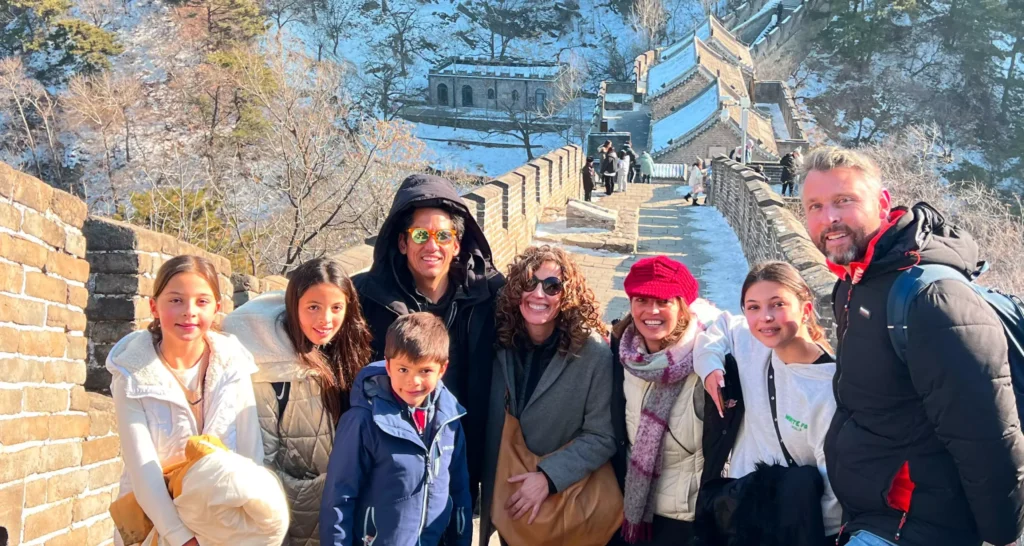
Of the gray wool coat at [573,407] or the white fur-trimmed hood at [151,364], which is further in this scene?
the gray wool coat at [573,407]

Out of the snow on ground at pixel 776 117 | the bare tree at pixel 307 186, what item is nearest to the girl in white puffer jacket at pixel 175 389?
the bare tree at pixel 307 186

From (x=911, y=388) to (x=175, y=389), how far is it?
7.17 ft

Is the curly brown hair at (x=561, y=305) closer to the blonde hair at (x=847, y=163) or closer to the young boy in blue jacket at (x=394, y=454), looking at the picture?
the young boy in blue jacket at (x=394, y=454)

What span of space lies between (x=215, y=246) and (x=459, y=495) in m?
18.5

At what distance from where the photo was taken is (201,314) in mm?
2805

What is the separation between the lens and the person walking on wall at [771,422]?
2826 mm

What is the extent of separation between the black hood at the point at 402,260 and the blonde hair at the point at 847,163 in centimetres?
140

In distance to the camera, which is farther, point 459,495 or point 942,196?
point 942,196

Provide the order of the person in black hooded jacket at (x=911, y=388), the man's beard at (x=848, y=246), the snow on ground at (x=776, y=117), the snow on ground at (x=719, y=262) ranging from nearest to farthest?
the person in black hooded jacket at (x=911, y=388)
the man's beard at (x=848, y=246)
the snow on ground at (x=719, y=262)
the snow on ground at (x=776, y=117)

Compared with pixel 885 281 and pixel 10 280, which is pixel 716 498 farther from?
pixel 10 280

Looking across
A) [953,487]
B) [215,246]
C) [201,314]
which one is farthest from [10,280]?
[215,246]

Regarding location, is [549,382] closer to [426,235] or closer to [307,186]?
[426,235]

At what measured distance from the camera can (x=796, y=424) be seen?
9.45 feet

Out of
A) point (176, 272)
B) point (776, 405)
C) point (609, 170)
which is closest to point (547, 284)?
point (776, 405)
